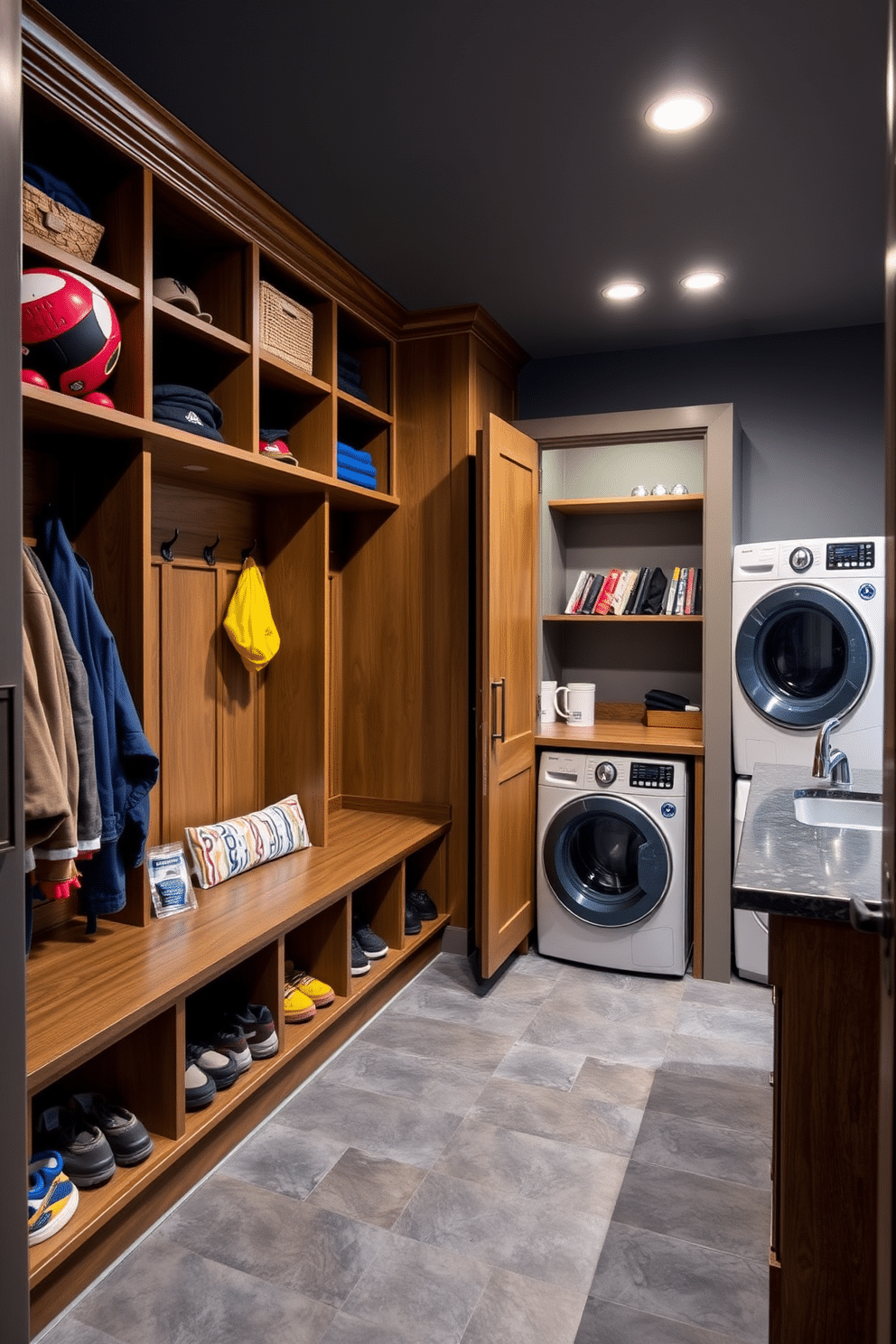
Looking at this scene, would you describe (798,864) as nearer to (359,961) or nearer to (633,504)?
(359,961)

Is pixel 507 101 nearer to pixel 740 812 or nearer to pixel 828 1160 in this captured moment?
pixel 828 1160

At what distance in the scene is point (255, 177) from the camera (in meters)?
2.57

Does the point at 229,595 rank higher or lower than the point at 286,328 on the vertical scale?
lower

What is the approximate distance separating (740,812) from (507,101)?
8.24 feet

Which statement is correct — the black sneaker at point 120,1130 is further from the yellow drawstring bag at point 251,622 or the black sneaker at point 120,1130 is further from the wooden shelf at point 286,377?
the wooden shelf at point 286,377

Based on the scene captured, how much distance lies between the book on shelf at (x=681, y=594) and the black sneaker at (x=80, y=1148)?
2.85 meters

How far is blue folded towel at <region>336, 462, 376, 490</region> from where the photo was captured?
10.8 ft

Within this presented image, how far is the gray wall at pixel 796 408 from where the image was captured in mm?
3725

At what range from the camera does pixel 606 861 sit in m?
3.82

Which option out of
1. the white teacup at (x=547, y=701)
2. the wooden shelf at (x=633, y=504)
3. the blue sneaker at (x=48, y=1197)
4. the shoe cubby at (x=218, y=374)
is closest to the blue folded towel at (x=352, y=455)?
the shoe cubby at (x=218, y=374)

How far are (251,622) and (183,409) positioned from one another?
0.84m

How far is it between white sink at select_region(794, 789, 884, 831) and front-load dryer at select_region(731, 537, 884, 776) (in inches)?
37.2

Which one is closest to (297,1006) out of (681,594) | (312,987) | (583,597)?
(312,987)

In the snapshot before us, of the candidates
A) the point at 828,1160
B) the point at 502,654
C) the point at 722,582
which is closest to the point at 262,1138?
the point at 828,1160
